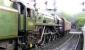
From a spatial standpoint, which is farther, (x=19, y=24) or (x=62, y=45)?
(x=62, y=45)

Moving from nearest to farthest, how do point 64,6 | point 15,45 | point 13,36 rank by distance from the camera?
1. point 13,36
2. point 15,45
3. point 64,6

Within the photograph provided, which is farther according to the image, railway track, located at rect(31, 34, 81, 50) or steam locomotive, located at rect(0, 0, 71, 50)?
railway track, located at rect(31, 34, 81, 50)

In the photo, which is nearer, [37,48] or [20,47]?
[20,47]

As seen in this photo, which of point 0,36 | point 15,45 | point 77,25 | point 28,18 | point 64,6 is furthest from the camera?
point 77,25

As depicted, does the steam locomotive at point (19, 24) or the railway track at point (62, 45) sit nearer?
the steam locomotive at point (19, 24)

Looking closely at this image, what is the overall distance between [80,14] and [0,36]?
12591 mm

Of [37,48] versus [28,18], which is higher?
[28,18]

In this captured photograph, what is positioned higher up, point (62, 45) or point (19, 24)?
point (19, 24)

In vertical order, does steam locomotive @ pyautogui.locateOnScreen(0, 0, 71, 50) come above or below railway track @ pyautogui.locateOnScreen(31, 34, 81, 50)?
above

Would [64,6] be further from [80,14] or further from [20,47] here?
[20,47]

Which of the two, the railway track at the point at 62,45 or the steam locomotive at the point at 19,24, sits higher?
the steam locomotive at the point at 19,24

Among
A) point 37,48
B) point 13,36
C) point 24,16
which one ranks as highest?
point 24,16

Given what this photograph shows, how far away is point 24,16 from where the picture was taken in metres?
7.88

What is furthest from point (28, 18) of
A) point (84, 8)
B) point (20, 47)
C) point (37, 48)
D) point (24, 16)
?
point (84, 8)
